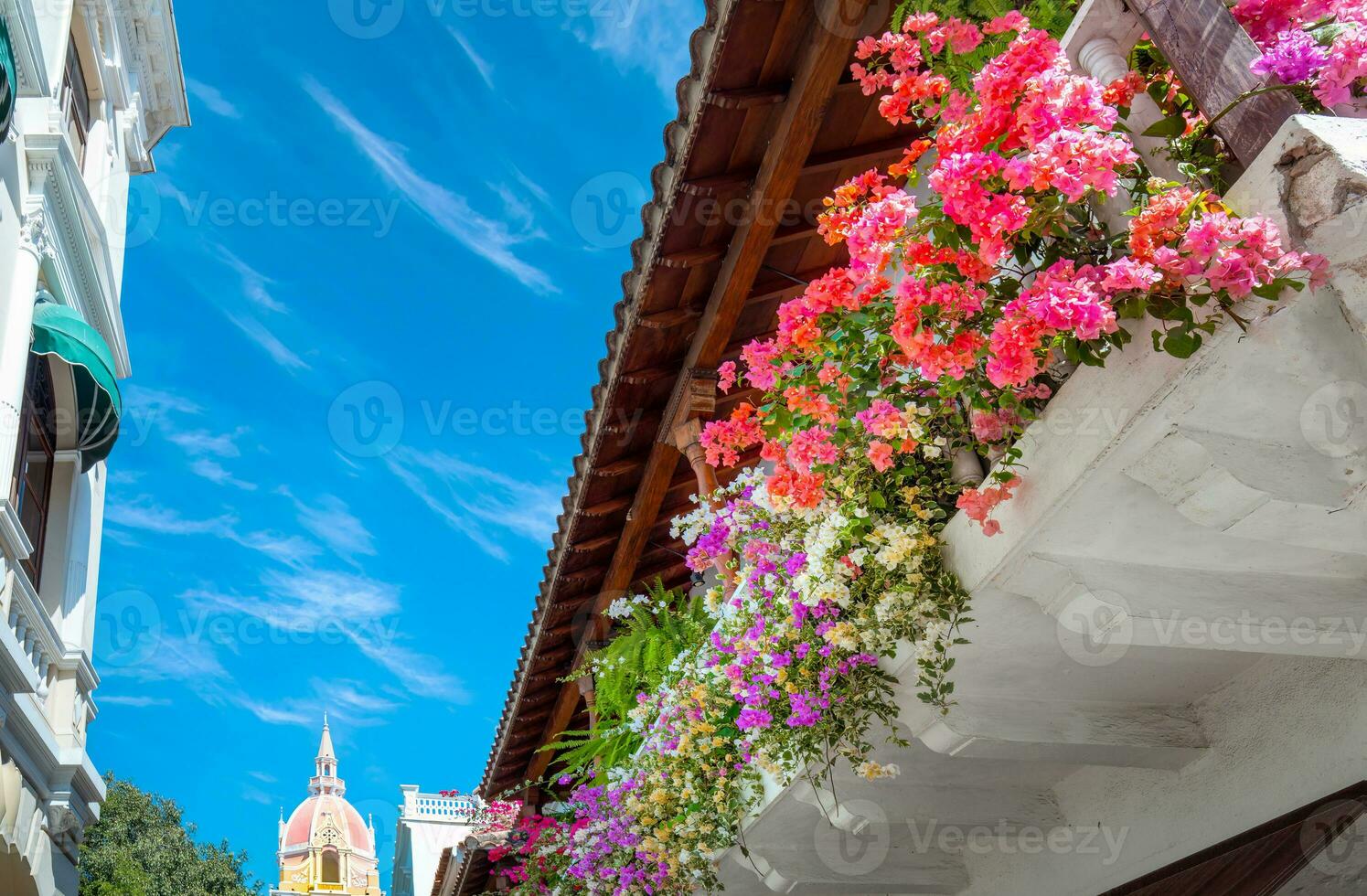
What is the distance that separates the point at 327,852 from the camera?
89.8 metres

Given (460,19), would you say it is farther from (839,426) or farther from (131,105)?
(839,426)

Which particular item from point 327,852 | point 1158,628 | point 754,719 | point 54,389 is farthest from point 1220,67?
point 327,852

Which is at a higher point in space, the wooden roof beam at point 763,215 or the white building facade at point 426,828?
the white building facade at point 426,828

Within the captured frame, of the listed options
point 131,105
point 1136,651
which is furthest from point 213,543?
point 1136,651

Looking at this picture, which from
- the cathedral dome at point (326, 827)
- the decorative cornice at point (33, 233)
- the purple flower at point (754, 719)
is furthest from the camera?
the cathedral dome at point (326, 827)

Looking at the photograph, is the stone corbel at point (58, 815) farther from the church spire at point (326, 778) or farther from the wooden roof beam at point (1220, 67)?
the church spire at point (326, 778)

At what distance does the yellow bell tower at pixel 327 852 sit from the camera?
88438mm

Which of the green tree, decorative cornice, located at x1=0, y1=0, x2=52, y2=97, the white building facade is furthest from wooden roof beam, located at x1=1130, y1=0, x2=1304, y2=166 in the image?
the white building facade

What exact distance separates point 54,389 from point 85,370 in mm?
936

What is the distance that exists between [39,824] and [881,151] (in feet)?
30.0

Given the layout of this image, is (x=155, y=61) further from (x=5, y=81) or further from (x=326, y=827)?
(x=326, y=827)

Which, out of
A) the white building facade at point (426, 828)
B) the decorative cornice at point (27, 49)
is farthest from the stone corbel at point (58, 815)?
the white building facade at point (426, 828)

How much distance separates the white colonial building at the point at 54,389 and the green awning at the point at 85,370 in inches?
0.7

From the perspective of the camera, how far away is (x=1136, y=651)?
162 inches
